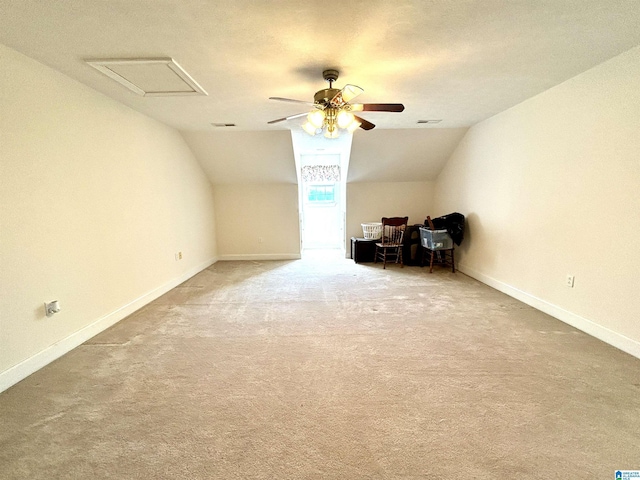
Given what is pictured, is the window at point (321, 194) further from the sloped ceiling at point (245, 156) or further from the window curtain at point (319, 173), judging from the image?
the sloped ceiling at point (245, 156)

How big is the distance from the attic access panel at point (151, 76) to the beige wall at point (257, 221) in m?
2.82

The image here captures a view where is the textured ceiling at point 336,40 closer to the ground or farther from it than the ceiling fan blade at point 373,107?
farther from it

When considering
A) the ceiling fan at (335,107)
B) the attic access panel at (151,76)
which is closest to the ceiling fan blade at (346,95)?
the ceiling fan at (335,107)

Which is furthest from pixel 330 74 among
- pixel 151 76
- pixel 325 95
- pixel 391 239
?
pixel 391 239

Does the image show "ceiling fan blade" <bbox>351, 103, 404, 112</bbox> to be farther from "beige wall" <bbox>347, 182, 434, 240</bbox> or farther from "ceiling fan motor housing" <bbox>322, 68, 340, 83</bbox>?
"beige wall" <bbox>347, 182, 434, 240</bbox>

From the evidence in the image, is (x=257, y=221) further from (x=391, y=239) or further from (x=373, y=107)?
(x=373, y=107)

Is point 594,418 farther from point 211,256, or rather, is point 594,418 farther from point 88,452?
point 211,256

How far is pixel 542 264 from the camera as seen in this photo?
288cm

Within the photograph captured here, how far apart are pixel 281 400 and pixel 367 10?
90.4 inches

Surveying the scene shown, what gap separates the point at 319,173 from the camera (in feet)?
19.9

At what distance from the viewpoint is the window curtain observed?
6.01 metres

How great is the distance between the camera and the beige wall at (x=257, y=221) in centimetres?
544

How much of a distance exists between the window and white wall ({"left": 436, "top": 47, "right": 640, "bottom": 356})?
3316 mm

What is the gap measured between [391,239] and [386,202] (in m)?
0.91
